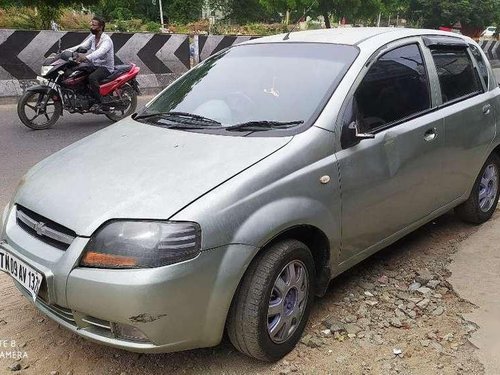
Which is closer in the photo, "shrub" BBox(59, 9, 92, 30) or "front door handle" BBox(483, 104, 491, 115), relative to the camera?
"front door handle" BBox(483, 104, 491, 115)

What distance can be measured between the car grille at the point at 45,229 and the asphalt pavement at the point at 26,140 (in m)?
2.34

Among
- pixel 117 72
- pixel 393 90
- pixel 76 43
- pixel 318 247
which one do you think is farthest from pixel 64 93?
pixel 318 247

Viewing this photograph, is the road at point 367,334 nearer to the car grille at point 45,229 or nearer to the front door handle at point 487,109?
the car grille at point 45,229

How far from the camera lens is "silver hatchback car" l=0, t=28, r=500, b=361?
225cm

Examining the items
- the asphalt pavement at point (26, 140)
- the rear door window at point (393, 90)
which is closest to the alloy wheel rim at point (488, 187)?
the rear door window at point (393, 90)

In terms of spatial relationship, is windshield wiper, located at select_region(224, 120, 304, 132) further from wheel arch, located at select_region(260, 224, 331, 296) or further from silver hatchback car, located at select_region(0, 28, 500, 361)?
wheel arch, located at select_region(260, 224, 331, 296)

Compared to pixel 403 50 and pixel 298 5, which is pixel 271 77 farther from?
pixel 298 5

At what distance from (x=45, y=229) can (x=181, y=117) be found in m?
1.18

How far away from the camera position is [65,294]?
7.49ft

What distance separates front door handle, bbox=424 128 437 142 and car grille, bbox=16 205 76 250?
232cm

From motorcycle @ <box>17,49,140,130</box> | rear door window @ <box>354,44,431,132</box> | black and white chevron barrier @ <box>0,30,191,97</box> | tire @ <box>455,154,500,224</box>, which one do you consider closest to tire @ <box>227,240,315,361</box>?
rear door window @ <box>354,44,431,132</box>

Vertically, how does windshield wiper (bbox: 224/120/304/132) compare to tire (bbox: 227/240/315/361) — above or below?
above

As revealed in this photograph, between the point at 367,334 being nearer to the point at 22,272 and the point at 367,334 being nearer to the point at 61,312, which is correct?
the point at 61,312

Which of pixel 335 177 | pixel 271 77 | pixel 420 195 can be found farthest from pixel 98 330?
pixel 420 195
